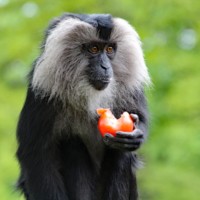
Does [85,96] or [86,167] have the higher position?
[85,96]

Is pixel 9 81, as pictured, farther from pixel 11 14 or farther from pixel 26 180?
pixel 26 180

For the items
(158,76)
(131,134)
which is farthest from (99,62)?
(158,76)

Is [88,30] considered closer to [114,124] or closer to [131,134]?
[114,124]

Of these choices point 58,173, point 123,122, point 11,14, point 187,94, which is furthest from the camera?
point 11,14

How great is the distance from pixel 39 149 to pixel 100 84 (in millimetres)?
694

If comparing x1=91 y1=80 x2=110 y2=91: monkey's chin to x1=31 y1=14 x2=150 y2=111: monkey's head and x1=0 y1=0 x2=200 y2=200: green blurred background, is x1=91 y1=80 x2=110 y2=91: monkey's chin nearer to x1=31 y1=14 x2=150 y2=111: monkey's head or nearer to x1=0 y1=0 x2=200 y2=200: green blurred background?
x1=31 y1=14 x2=150 y2=111: monkey's head

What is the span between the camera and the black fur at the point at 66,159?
6555 millimetres

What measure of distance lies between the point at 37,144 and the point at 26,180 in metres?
0.36

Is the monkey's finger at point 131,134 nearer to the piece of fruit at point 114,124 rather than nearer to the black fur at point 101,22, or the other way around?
the piece of fruit at point 114,124

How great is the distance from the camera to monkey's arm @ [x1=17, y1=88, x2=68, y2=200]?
6543 millimetres

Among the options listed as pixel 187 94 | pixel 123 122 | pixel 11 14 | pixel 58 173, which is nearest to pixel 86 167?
pixel 58 173

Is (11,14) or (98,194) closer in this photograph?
(98,194)

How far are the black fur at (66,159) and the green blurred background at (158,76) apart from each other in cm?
272

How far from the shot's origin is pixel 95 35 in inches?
261
